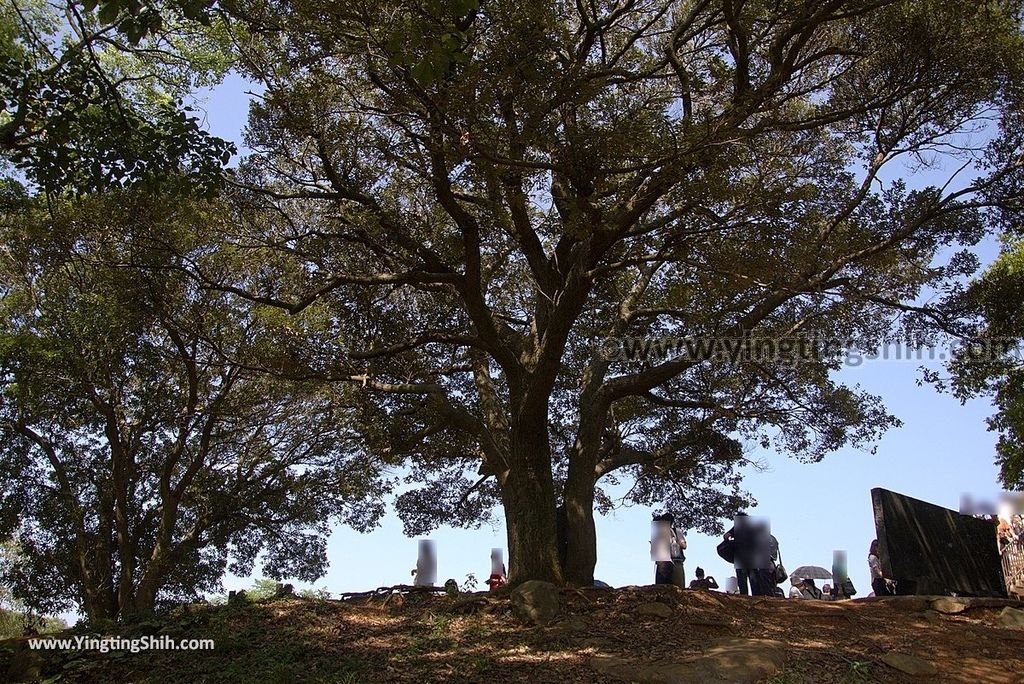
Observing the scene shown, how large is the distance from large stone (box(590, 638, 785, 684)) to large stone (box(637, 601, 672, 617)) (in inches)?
46.6

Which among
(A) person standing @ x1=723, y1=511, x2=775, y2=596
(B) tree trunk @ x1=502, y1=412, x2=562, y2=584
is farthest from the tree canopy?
(A) person standing @ x1=723, y1=511, x2=775, y2=596

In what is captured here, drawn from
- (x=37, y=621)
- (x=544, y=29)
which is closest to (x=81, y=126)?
(x=544, y=29)

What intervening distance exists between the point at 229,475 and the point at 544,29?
11.1 meters

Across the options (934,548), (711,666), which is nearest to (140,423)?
(711,666)

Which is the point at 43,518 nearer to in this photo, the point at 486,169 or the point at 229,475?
the point at 229,475

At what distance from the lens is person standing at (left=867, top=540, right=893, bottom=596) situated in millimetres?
10680

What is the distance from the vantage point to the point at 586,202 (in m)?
7.95

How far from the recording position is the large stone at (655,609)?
809 cm

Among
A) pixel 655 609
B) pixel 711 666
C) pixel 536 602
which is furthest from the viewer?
pixel 655 609

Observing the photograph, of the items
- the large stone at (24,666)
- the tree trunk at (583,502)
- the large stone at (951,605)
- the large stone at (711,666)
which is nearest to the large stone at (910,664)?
the large stone at (711,666)

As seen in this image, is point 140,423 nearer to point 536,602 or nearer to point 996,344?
point 536,602

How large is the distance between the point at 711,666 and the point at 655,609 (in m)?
1.74

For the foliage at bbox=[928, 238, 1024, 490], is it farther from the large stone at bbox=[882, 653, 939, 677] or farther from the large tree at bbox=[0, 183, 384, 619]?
the large tree at bbox=[0, 183, 384, 619]

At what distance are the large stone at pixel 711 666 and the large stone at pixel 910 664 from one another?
0.89 metres
